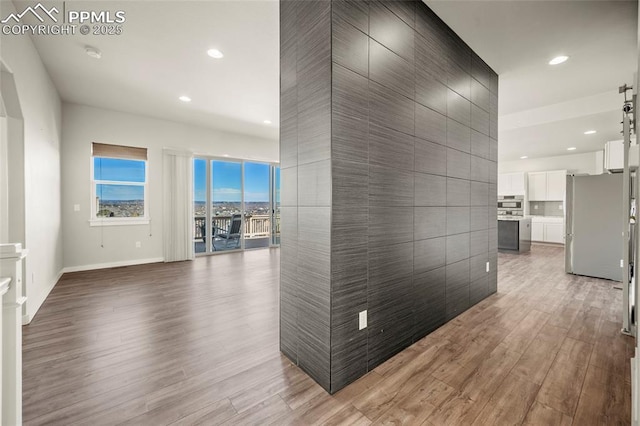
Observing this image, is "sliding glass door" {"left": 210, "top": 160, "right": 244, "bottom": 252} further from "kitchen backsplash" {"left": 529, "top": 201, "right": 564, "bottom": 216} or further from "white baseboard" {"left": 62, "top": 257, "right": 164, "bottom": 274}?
"kitchen backsplash" {"left": 529, "top": 201, "right": 564, "bottom": 216}

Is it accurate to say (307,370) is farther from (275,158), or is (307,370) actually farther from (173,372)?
(275,158)

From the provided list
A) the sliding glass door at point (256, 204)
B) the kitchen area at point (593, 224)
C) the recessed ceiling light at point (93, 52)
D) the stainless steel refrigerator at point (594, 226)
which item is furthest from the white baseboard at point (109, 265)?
the stainless steel refrigerator at point (594, 226)

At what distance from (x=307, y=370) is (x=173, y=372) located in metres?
0.99

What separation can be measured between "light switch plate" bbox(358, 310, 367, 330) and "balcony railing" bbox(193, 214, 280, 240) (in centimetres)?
→ 542

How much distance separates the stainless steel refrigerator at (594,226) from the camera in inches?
170

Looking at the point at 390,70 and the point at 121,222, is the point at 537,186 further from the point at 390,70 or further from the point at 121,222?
the point at 121,222

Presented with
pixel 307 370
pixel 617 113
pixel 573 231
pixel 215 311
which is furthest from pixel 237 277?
pixel 617 113

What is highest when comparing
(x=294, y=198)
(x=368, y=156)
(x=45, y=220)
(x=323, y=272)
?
(x=368, y=156)

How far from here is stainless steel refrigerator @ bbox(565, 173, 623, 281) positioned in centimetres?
432

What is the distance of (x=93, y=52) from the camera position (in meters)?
3.17

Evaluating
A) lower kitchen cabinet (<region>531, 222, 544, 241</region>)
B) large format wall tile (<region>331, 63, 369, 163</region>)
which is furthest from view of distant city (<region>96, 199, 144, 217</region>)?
lower kitchen cabinet (<region>531, 222, 544, 241</region>)

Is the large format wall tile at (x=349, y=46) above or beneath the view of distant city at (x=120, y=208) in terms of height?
above

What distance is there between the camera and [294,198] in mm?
2123

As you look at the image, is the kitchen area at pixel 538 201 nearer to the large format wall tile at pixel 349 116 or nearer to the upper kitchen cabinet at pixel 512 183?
the upper kitchen cabinet at pixel 512 183
